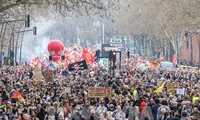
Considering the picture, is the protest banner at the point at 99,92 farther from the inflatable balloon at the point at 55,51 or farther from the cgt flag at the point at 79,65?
the inflatable balloon at the point at 55,51

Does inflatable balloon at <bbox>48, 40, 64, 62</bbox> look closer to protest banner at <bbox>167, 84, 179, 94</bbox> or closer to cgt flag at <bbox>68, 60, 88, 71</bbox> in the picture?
cgt flag at <bbox>68, 60, 88, 71</bbox>

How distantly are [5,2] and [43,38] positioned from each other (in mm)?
153627

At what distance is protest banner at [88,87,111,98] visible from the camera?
79.7ft

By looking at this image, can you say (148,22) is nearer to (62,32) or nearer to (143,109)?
(143,109)

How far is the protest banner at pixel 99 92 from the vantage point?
24281 mm

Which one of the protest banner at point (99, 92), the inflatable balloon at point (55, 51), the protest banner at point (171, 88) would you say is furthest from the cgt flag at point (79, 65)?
the inflatable balloon at point (55, 51)

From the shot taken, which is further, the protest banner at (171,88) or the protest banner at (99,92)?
the protest banner at (171,88)

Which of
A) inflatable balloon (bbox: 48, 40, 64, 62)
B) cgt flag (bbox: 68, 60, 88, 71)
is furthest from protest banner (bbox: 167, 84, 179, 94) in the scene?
inflatable balloon (bbox: 48, 40, 64, 62)

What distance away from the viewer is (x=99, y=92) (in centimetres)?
2441

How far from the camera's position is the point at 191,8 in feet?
151

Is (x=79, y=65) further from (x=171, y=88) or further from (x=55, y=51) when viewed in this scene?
(x=55, y=51)

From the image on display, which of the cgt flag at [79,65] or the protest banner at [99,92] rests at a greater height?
the cgt flag at [79,65]

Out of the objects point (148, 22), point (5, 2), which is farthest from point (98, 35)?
point (5, 2)

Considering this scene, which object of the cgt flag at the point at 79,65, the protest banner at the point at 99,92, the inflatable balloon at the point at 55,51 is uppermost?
the inflatable balloon at the point at 55,51
